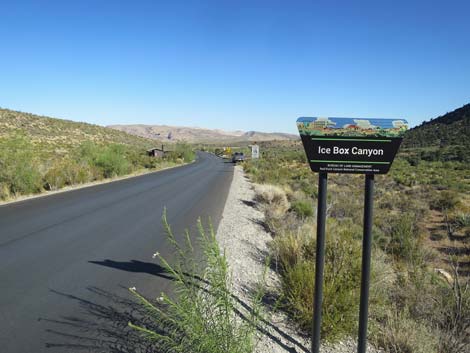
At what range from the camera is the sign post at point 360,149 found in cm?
375

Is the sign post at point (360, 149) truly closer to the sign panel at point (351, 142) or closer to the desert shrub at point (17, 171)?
the sign panel at point (351, 142)

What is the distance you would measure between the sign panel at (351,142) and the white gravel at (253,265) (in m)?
2.08

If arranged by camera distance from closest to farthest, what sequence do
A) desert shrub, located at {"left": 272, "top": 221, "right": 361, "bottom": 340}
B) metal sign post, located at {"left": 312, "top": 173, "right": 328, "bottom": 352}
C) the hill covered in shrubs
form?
metal sign post, located at {"left": 312, "top": 173, "right": 328, "bottom": 352}
desert shrub, located at {"left": 272, "top": 221, "right": 361, "bottom": 340}
the hill covered in shrubs

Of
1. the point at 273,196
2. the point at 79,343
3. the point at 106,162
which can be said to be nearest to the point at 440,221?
the point at 273,196

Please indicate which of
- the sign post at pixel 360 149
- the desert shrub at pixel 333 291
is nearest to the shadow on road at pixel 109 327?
the desert shrub at pixel 333 291

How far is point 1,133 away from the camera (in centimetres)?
5781

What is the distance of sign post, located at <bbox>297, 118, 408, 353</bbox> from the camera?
3.75 meters

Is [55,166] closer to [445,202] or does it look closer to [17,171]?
[17,171]

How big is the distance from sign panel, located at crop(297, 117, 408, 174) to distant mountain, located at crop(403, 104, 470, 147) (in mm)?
62851

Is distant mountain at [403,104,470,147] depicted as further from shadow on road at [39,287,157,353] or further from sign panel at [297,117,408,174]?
shadow on road at [39,287,157,353]

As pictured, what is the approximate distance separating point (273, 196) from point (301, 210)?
3.33 meters

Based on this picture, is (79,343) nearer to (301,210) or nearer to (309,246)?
(309,246)

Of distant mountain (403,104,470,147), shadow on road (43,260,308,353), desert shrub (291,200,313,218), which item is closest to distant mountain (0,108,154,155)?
desert shrub (291,200,313,218)

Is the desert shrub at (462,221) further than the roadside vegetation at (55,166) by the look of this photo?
No
